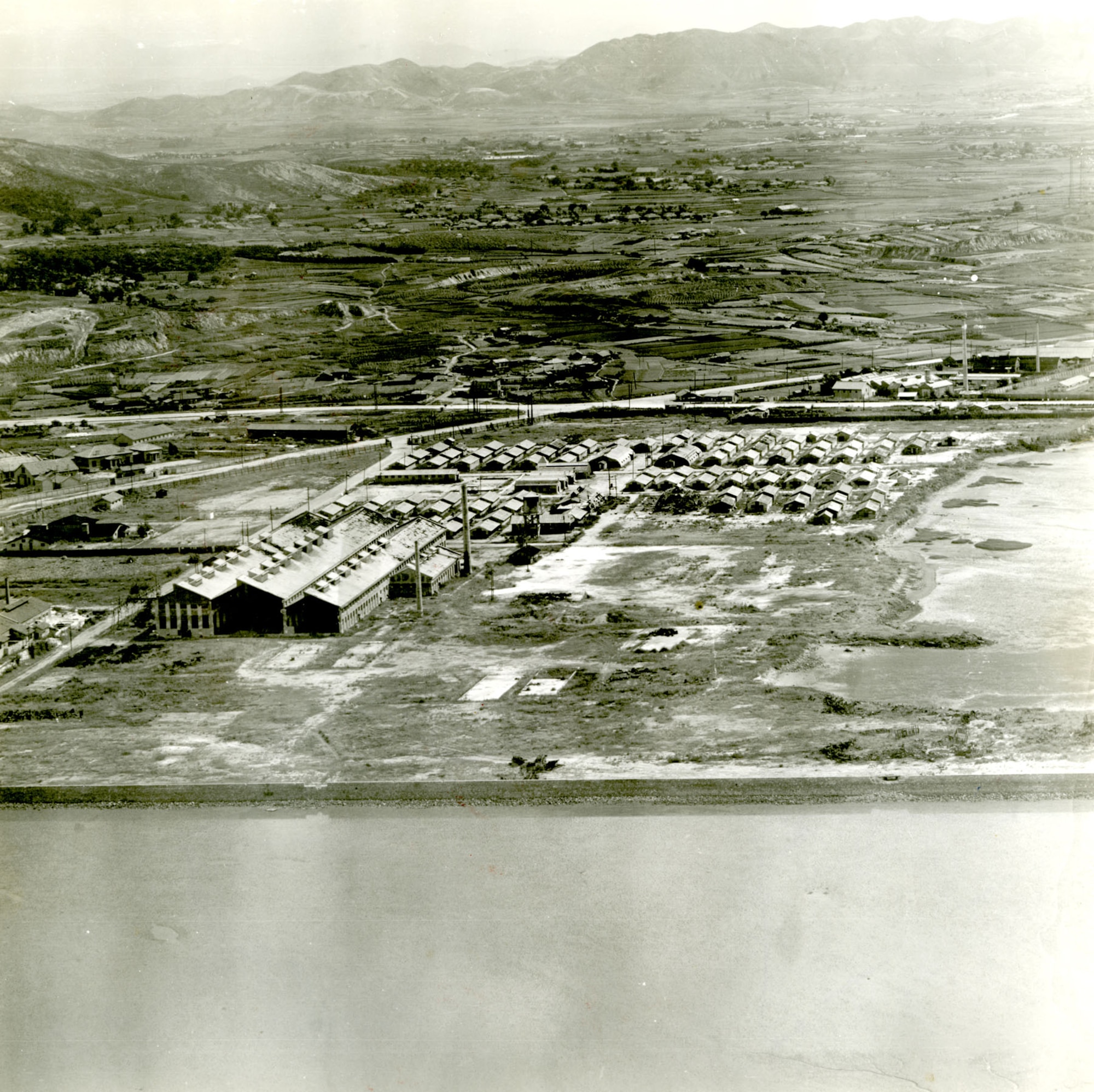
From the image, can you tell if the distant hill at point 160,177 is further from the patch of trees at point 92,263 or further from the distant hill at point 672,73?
the patch of trees at point 92,263

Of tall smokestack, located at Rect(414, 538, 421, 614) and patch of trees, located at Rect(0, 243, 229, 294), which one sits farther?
patch of trees, located at Rect(0, 243, 229, 294)

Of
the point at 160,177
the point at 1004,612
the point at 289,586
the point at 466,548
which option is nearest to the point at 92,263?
the point at 160,177

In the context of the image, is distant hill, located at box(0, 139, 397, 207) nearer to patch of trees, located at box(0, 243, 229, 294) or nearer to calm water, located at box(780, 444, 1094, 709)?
patch of trees, located at box(0, 243, 229, 294)

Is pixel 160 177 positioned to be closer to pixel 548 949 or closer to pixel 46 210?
pixel 46 210

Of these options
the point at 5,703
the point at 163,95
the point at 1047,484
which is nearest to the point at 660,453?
the point at 1047,484

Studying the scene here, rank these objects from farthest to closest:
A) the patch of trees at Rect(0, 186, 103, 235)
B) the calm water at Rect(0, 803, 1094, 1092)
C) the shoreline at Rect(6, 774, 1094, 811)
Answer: the patch of trees at Rect(0, 186, 103, 235) → the shoreline at Rect(6, 774, 1094, 811) → the calm water at Rect(0, 803, 1094, 1092)

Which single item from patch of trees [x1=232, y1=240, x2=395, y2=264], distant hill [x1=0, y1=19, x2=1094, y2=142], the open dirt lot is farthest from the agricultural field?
distant hill [x1=0, y1=19, x2=1094, y2=142]

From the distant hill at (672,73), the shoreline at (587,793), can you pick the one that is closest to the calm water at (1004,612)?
the shoreline at (587,793)
